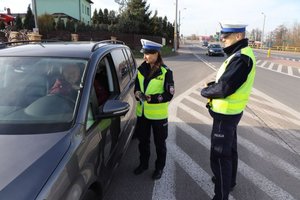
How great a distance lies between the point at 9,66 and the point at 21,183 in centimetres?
165

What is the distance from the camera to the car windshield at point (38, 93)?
253 cm

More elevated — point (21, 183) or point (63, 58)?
point (63, 58)

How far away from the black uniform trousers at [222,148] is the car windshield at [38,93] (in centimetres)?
146

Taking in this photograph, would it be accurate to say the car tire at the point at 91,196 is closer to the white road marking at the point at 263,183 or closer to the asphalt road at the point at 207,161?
the asphalt road at the point at 207,161

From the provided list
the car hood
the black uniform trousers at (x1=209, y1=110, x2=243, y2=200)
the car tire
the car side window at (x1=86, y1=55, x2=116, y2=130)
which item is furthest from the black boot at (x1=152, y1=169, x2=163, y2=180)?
the car hood

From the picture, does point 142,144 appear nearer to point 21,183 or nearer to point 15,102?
point 15,102

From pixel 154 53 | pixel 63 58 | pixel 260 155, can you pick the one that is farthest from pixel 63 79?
pixel 260 155

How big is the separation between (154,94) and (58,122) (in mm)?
1523

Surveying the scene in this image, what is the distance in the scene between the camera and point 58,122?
253 cm

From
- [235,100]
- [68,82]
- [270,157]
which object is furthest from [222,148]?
[270,157]

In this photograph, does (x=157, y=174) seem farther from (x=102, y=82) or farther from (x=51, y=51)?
(x=51, y=51)

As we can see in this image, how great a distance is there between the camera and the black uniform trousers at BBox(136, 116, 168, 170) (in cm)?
400

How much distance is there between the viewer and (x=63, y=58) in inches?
123

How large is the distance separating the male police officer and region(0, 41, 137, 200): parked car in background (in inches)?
37.7
